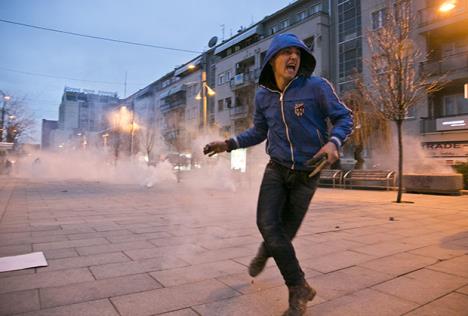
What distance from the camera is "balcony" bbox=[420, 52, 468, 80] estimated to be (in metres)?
21.2

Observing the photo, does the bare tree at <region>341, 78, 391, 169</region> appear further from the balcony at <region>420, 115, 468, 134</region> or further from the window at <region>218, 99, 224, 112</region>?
the window at <region>218, 99, 224, 112</region>

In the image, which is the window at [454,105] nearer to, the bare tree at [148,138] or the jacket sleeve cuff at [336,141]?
the jacket sleeve cuff at [336,141]

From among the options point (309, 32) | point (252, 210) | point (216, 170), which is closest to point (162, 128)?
point (309, 32)

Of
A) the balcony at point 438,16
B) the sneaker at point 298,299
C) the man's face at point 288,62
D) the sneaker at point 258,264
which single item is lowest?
the sneaker at point 298,299

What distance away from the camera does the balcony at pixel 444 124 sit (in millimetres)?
21344

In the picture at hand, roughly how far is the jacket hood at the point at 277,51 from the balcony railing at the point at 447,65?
826 inches

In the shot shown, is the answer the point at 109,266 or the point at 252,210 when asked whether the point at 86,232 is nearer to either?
the point at 109,266

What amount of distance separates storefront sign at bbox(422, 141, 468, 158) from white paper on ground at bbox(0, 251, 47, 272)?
75.1ft

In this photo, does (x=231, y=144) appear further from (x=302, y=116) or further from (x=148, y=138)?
(x=148, y=138)

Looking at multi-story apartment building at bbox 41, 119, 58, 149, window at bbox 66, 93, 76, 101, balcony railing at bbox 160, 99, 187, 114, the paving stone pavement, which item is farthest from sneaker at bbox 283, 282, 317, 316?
multi-story apartment building at bbox 41, 119, 58, 149

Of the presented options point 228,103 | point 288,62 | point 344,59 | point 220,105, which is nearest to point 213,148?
point 288,62

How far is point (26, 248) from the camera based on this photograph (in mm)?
4617

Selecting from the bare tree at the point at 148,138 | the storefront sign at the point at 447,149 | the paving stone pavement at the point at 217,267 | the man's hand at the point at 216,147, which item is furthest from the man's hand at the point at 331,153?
the bare tree at the point at 148,138

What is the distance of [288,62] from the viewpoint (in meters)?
2.68
